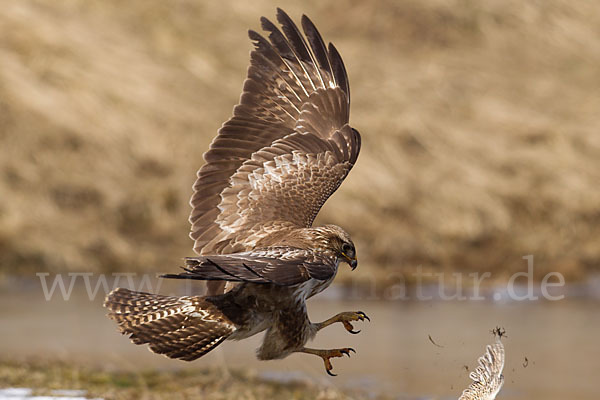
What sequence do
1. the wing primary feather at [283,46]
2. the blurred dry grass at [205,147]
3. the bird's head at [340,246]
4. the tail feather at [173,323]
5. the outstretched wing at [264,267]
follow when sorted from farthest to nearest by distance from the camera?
the blurred dry grass at [205,147]
the wing primary feather at [283,46]
the bird's head at [340,246]
the tail feather at [173,323]
the outstretched wing at [264,267]

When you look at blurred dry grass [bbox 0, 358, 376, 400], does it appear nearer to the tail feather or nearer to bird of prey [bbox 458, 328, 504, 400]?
the tail feather

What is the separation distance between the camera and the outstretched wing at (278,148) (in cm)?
656

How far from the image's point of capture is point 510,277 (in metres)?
12.7

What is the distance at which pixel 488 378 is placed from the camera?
529 cm

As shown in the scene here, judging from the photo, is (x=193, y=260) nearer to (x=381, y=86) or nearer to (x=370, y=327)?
(x=370, y=327)

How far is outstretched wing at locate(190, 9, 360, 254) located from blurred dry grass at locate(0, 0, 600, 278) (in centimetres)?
571

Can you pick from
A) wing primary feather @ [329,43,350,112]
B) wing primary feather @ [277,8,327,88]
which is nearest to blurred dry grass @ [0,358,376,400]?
wing primary feather @ [329,43,350,112]

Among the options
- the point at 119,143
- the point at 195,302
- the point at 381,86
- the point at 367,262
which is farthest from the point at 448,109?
the point at 195,302

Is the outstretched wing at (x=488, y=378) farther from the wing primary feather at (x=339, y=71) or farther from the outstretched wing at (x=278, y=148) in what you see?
the wing primary feather at (x=339, y=71)

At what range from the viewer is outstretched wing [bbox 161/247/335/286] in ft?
15.0

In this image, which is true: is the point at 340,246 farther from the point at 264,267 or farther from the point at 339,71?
the point at 339,71

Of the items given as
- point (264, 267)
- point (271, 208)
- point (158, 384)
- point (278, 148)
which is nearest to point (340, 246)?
point (271, 208)

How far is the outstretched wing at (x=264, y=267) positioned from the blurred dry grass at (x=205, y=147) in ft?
23.9

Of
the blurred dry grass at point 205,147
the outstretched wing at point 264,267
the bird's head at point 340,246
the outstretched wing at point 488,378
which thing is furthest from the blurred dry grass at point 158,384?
the blurred dry grass at point 205,147
